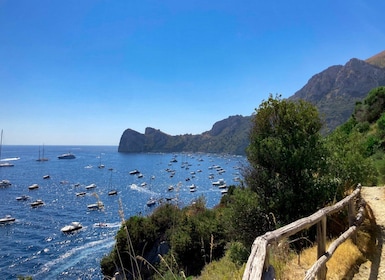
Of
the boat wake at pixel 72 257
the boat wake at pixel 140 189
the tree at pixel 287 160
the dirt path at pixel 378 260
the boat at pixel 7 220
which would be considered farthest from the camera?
the boat wake at pixel 140 189

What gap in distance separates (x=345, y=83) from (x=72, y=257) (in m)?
127

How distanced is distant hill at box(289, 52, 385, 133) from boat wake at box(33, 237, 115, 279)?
92.1 meters

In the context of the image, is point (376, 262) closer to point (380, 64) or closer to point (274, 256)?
point (274, 256)

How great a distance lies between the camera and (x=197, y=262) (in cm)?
1798

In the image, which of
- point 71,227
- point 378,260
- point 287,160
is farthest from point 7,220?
point 378,260

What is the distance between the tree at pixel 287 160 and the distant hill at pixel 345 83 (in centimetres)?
9882

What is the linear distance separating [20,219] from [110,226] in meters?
12.4

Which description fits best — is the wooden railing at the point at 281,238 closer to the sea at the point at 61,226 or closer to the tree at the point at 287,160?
the tree at the point at 287,160

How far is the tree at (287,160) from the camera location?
9000mm

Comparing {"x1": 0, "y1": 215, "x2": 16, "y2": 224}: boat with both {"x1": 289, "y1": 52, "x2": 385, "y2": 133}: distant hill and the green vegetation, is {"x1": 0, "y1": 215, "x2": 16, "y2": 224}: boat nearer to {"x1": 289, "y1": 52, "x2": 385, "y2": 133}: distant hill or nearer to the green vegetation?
the green vegetation

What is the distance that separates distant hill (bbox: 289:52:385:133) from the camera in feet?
355

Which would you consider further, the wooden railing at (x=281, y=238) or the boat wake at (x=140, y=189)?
the boat wake at (x=140, y=189)

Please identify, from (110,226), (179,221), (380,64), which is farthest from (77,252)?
(380,64)

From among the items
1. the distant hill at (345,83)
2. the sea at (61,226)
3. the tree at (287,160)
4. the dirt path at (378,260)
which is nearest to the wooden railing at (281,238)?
the dirt path at (378,260)
